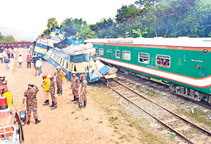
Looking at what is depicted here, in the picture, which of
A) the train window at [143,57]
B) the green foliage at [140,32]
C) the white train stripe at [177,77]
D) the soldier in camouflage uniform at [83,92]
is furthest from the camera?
the green foliage at [140,32]

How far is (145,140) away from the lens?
7156 mm

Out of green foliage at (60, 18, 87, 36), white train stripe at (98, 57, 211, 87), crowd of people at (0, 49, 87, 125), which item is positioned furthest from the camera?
green foliage at (60, 18, 87, 36)

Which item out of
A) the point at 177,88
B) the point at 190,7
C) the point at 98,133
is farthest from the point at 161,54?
the point at 190,7

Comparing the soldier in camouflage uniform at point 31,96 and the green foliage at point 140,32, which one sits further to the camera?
the green foliage at point 140,32

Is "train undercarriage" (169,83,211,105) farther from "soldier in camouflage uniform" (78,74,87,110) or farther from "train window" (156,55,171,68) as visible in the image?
"soldier in camouflage uniform" (78,74,87,110)

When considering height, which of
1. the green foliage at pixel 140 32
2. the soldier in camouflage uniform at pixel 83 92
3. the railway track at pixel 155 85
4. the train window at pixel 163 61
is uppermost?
the green foliage at pixel 140 32

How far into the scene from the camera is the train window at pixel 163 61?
1163 cm

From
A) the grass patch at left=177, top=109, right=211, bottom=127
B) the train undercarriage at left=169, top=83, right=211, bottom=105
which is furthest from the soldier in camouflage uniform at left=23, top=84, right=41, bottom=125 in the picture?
the train undercarriage at left=169, top=83, right=211, bottom=105

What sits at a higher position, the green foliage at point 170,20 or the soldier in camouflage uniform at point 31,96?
the green foliage at point 170,20

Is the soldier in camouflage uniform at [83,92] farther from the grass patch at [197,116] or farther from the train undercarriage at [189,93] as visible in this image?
the train undercarriage at [189,93]

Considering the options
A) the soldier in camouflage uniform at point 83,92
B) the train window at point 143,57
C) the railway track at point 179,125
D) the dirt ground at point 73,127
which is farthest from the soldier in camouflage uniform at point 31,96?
the train window at point 143,57

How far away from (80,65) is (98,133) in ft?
23.4

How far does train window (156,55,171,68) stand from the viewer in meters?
11.6

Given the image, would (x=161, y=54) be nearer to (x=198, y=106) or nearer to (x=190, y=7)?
(x=198, y=106)
